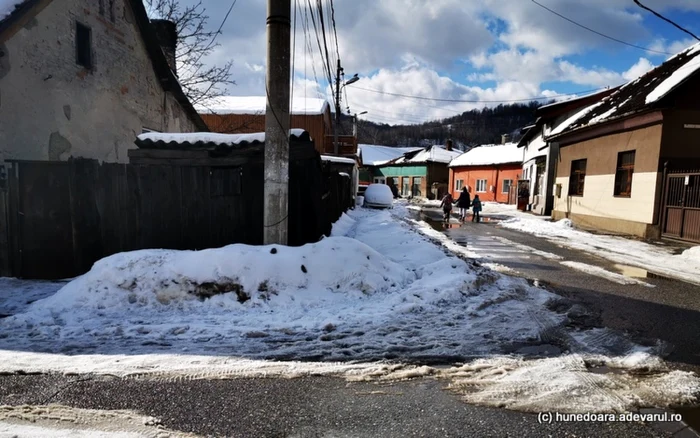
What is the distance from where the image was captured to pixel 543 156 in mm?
23344

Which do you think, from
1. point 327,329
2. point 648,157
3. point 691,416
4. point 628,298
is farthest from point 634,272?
point 648,157

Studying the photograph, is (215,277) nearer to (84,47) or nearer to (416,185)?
(84,47)

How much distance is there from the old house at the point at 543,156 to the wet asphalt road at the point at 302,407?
847 inches

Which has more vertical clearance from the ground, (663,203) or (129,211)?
(663,203)

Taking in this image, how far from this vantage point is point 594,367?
3.35m

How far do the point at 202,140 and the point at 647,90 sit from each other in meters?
15.8

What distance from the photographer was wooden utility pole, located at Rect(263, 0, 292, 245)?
5570 mm

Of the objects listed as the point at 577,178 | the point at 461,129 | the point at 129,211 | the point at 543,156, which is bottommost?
the point at 129,211

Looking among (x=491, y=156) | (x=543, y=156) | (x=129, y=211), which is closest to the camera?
(x=129, y=211)

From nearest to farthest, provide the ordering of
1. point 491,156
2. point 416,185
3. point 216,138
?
point 216,138 → point 491,156 → point 416,185

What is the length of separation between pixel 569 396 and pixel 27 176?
8.09 metres

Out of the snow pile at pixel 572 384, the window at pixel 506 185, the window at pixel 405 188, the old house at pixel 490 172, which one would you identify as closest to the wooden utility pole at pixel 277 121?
the snow pile at pixel 572 384

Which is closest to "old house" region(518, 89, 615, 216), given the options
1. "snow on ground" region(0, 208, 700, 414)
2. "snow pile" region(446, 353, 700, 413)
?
"snow on ground" region(0, 208, 700, 414)

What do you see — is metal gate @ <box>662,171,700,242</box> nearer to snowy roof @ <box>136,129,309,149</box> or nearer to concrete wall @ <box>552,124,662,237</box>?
concrete wall @ <box>552,124,662,237</box>
